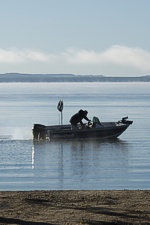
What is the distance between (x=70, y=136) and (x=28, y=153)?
6.94m

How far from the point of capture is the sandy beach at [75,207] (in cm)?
1133

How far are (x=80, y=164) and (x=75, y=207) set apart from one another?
47.6 ft

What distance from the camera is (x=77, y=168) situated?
25422mm

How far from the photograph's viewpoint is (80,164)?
2709 cm

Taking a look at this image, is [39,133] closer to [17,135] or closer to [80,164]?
[17,135]

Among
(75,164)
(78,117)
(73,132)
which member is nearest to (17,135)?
(73,132)

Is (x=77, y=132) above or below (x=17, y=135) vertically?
above

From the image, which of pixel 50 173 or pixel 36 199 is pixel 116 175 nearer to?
pixel 50 173

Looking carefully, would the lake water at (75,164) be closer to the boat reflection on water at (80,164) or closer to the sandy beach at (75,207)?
the boat reflection on water at (80,164)

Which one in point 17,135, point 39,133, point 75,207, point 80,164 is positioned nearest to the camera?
point 75,207

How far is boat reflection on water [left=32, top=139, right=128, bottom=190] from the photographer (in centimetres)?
2106

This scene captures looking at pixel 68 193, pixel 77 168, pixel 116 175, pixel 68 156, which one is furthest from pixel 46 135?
pixel 68 193

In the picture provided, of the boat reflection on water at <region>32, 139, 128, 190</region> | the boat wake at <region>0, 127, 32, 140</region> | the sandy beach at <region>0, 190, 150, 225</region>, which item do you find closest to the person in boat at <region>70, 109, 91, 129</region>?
the boat reflection on water at <region>32, 139, 128, 190</region>

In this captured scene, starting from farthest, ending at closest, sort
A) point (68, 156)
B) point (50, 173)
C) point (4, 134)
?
point (4, 134) → point (68, 156) → point (50, 173)
